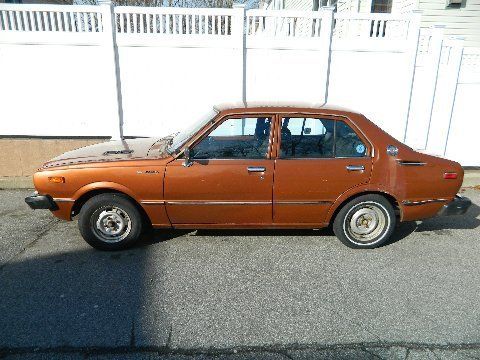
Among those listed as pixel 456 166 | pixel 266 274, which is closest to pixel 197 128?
pixel 266 274

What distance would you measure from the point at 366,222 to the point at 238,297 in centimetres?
184

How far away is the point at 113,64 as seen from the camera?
613cm

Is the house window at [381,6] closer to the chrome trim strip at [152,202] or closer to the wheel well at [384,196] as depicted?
the wheel well at [384,196]

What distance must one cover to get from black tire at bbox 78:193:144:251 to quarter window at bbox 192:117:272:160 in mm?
973

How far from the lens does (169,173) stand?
368 cm

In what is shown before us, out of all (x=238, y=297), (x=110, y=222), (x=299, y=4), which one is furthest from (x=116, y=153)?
Result: (x=299, y=4)

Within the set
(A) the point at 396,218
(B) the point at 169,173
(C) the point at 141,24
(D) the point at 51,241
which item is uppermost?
(C) the point at 141,24

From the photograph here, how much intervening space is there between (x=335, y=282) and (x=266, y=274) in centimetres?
68

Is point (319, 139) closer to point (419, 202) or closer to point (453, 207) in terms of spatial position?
point (419, 202)

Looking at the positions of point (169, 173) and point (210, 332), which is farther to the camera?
point (169, 173)

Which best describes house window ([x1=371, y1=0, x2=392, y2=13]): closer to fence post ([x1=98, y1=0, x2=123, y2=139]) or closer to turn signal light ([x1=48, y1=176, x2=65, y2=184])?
fence post ([x1=98, y1=0, x2=123, y2=139])

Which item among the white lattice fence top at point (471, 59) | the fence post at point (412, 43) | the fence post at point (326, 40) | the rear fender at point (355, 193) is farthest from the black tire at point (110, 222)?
the white lattice fence top at point (471, 59)

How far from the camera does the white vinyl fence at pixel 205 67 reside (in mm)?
6047

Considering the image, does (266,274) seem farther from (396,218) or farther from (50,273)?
(50,273)
